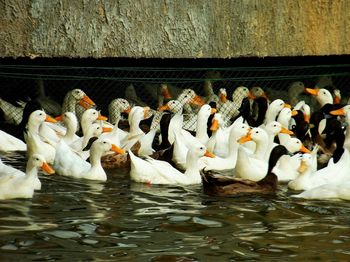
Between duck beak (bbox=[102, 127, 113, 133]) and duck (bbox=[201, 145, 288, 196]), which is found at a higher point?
duck beak (bbox=[102, 127, 113, 133])

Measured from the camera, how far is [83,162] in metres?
10.5

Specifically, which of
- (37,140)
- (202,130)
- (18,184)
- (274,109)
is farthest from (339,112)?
A: (18,184)

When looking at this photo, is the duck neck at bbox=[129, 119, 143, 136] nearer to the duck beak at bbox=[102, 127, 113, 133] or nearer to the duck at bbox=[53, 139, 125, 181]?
the duck beak at bbox=[102, 127, 113, 133]

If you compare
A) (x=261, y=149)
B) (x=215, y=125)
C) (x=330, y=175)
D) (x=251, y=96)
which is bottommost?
(x=330, y=175)

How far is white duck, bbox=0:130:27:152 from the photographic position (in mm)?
11586

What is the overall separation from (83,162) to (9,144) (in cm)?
143

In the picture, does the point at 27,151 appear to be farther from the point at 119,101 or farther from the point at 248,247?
the point at 248,247

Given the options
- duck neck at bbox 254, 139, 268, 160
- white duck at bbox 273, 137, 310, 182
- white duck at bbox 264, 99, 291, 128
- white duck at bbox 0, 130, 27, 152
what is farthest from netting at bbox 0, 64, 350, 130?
white duck at bbox 273, 137, 310, 182

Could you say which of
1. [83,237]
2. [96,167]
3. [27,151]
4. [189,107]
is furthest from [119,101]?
[83,237]

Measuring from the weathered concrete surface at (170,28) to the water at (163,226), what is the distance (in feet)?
5.32

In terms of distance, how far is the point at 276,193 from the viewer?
9.68 m

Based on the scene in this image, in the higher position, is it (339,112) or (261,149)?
(339,112)

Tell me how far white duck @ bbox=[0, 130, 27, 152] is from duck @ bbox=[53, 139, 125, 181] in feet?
3.72

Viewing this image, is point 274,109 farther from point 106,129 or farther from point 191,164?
point 191,164
